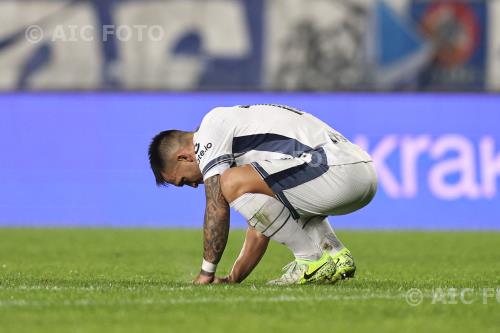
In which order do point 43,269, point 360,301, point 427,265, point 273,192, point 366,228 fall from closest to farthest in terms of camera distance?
point 360,301 < point 273,192 < point 43,269 < point 427,265 < point 366,228

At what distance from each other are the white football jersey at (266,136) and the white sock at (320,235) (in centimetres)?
49

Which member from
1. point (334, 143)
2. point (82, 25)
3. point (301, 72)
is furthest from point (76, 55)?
point (334, 143)

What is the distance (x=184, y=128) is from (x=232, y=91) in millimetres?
830

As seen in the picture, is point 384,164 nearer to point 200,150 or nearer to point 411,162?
point 411,162

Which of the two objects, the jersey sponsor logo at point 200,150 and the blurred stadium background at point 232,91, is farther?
the blurred stadium background at point 232,91

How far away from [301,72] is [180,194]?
7.10 feet

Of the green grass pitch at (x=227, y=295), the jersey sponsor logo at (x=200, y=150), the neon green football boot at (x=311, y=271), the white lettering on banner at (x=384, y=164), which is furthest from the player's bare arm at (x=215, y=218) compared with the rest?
the white lettering on banner at (x=384, y=164)

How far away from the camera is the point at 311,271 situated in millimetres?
6777

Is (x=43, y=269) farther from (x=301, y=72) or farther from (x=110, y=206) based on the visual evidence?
(x=301, y=72)

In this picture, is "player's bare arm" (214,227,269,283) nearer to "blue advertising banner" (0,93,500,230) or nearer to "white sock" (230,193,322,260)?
"white sock" (230,193,322,260)

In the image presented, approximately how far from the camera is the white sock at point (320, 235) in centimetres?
711

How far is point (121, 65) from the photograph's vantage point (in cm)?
1466

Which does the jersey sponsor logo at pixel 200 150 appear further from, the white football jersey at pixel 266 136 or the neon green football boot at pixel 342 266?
the neon green football boot at pixel 342 266

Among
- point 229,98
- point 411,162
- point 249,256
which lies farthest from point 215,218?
point 229,98
